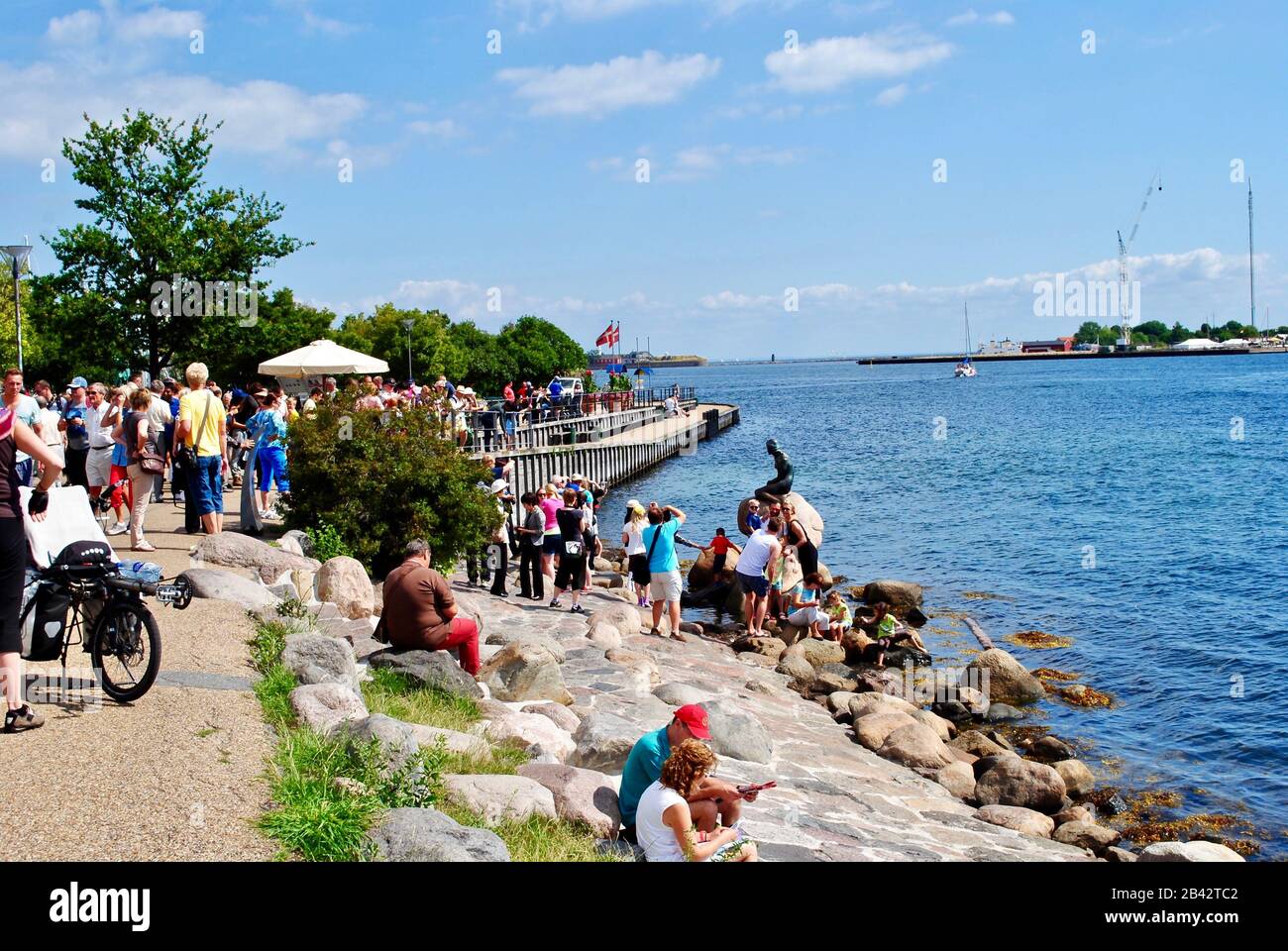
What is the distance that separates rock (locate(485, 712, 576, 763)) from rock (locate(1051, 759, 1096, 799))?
6578 mm

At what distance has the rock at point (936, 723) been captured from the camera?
48.7 feet

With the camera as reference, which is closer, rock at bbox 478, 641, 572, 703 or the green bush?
rock at bbox 478, 641, 572, 703

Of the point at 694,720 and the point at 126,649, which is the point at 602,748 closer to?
the point at 694,720

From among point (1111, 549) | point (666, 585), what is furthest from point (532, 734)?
point (1111, 549)

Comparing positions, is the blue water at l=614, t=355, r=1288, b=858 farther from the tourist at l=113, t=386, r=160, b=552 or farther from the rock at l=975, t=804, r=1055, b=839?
the tourist at l=113, t=386, r=160, b=552

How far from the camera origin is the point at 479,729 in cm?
960

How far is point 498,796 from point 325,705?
1600mm

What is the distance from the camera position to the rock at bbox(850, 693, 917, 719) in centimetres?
1472

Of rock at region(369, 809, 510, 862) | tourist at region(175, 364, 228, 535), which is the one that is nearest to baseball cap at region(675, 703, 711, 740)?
rock at region(369, 809, 510, 862)
